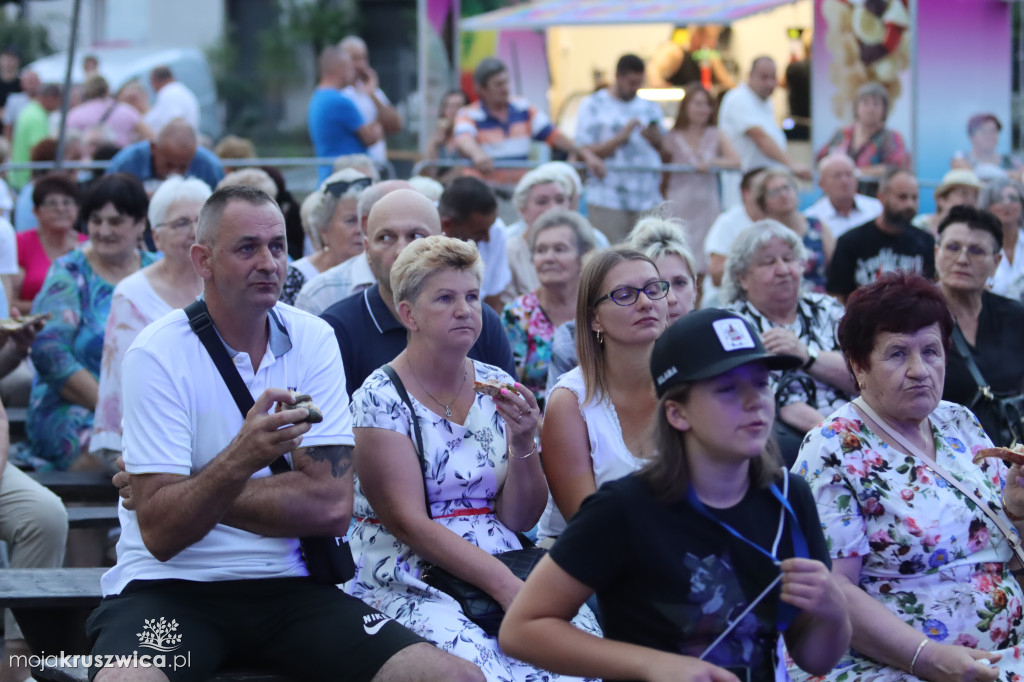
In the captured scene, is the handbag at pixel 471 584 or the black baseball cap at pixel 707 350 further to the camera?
the handbag at pixel 471 584

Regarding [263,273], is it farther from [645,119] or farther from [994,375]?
[645,119]

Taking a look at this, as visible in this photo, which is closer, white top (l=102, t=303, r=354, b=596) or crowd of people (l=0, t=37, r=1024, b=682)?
crowd of people (l=0, t=37, r=1024, b=682)

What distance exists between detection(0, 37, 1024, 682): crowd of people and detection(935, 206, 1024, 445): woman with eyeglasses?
0.02 m

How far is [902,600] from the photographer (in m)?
3.49

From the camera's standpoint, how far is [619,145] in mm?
9680

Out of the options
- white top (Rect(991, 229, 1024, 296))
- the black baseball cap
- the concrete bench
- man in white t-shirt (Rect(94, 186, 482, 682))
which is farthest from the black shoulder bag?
the concrete bench

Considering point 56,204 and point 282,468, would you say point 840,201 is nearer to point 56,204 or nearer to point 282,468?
point 56,204

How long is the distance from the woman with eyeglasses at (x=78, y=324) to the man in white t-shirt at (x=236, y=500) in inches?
95.0

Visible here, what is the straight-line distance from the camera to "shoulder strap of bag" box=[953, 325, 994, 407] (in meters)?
5.25

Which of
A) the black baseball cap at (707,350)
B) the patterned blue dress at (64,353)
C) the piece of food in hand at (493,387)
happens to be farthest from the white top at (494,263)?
the black baseball cap at (707,350)

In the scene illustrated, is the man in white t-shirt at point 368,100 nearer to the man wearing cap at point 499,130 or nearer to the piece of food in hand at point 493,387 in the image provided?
the man wearing cap at point 499,130

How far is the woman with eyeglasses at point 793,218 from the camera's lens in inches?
313

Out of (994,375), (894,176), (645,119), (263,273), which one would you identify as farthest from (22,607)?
(645,119)

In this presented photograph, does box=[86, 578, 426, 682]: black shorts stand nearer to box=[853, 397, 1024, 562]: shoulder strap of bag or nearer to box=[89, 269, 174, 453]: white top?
box=[853, 397, 1024, 562]: shoulder strap of bag
